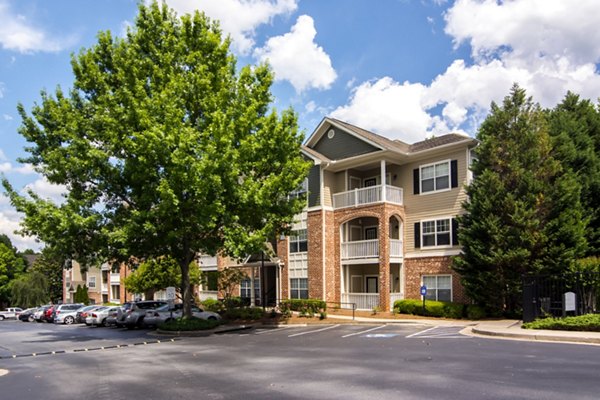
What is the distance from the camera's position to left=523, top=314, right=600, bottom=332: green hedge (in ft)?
58.0

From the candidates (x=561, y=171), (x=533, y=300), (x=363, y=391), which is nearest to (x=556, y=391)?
(x=363, y=391)

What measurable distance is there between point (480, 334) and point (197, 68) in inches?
619

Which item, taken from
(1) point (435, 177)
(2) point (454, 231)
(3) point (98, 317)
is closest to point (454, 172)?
(1) point (435, 177)

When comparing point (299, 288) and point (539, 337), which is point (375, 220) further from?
point (539, 337)

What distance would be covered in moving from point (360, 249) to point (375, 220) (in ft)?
8.52

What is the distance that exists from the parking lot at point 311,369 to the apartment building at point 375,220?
9947 millimetres

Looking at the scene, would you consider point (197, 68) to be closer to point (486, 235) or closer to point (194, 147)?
point (194, 147)

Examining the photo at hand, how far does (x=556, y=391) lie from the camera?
9.45 meters

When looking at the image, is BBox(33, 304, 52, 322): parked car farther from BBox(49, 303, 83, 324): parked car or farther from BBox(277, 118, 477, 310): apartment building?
BBox(277, 118, 477, 310): apartment building

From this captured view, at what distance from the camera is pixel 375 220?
33.5m

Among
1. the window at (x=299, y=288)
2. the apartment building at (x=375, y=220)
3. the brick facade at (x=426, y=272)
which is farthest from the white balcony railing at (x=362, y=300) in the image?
the window at (x=299, y=288)

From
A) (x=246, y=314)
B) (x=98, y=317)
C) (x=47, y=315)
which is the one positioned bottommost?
(x=47, y=315)

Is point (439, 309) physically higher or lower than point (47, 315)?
higher

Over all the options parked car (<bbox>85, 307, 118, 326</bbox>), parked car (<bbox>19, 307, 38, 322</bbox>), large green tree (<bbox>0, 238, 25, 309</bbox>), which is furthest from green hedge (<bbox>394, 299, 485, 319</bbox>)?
large green tree (<bbox>0, 238, 25, 309</bbox>)
